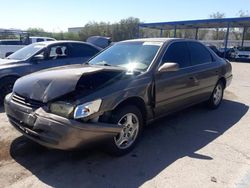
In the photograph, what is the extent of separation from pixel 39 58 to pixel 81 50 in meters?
1.43

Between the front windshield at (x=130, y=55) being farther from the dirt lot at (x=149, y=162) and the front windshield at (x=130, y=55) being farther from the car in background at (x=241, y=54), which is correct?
the car in background at (x=241, y=54)

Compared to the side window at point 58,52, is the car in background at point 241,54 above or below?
below

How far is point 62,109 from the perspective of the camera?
3.29 metres

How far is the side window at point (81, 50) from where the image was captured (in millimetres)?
7852

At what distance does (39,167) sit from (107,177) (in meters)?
0.91

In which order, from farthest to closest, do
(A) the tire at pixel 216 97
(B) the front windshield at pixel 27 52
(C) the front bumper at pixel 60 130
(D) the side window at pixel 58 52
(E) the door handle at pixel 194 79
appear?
(D) the side window at pixel 58 52 < (B) the front windshield at pixel 27 52 < (A) the tire at pixel 216 97 < (E) the door handle at pixel 194 79 < (C) the front bumper at pixel 60 130

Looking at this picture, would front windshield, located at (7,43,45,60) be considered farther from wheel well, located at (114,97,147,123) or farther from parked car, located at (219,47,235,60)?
parked car, located at (219,47,235,60)

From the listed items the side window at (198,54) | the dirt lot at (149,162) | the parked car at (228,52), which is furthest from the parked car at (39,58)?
the parked car at (228,52)

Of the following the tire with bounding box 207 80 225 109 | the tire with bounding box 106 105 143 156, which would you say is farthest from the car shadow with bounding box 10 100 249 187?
the tire with bounding box 207 80 225 109

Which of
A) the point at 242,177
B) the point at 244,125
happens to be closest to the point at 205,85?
the point at 244,125

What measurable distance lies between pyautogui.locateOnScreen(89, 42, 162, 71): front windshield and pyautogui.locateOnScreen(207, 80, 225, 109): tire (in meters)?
2.38

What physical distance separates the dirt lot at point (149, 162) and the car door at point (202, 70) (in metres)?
0.97

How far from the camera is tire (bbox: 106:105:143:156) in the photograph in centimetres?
367

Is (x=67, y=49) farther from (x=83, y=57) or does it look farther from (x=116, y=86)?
(x=116, y=86)
